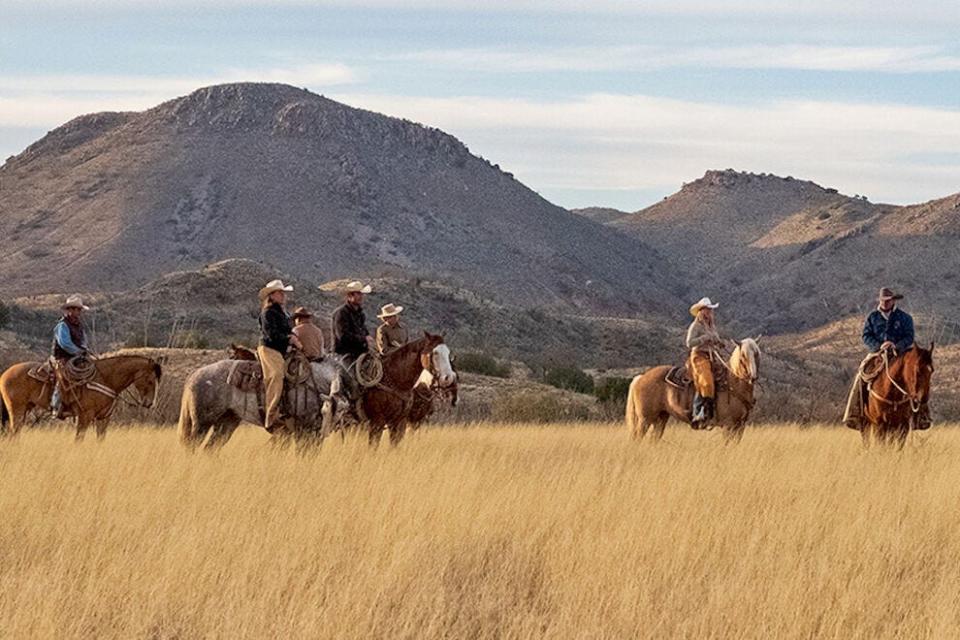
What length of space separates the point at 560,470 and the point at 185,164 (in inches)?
3559

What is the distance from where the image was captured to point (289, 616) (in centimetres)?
791

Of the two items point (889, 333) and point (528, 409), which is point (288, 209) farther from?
point (889, 333)

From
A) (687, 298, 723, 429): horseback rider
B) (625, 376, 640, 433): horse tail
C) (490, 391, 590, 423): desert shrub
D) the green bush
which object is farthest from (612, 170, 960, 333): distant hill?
(687, 298, 723, 429): horseback rider

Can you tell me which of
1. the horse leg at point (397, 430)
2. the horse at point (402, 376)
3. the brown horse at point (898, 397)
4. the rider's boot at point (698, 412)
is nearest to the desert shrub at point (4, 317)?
the horse leg at point (397, 430)

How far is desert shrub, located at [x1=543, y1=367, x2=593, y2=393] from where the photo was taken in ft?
116

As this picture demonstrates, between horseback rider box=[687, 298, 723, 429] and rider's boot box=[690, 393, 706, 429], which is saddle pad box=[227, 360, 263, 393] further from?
rider's boot box=[690, 393, 706, 429]

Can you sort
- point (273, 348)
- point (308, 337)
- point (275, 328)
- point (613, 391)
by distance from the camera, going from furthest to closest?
point (613, 391) → point (308, 337) → point (273, 348) → point (275, 328)

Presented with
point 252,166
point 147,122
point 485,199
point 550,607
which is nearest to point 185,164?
point 252,166

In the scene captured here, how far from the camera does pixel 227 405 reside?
15.5 meters

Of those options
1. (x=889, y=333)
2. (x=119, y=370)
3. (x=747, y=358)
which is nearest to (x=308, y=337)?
(x=119, y=370)

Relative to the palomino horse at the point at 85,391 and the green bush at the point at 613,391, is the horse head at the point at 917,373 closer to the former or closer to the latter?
the palomino horse at the point at 85,391

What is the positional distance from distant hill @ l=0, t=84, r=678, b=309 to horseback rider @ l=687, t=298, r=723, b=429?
61.5m

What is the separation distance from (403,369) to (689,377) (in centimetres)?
388

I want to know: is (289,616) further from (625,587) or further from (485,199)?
(485,199)
